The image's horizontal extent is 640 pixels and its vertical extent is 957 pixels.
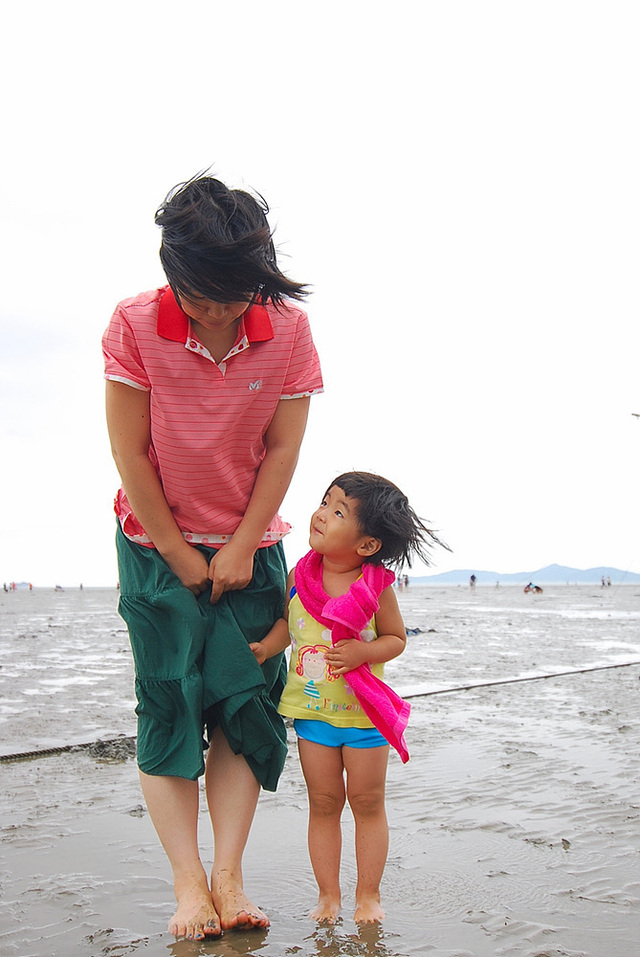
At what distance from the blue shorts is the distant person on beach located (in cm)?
15

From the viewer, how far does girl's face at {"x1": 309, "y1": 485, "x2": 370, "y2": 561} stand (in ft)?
8.43

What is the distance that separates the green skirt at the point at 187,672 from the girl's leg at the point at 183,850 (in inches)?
2.5

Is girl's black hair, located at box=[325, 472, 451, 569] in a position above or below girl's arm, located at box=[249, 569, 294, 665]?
above

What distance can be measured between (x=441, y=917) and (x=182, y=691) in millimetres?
963

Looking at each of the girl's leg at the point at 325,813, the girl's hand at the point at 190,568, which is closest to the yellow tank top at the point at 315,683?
the girl's leg at the point at 325,813

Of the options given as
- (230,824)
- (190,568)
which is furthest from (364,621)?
(230,824)

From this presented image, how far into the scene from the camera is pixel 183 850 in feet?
7.82

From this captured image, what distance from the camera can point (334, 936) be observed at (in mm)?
2293

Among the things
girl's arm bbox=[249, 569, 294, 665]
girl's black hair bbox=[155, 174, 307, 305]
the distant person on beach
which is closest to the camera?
girl's black hair bbox=[155, 174, 307, 305]

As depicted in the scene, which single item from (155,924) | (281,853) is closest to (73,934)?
(155,924)

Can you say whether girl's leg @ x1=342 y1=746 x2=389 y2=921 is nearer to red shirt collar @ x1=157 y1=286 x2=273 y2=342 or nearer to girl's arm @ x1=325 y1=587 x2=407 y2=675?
girl's arm @ x1=325 y1=587 x2=407 y2=675

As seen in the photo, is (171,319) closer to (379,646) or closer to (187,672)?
(187,672)

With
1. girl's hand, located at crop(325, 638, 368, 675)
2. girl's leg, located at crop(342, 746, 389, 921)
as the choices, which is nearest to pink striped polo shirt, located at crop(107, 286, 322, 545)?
girl's hand, located at crop(325, 638, 368, 675)

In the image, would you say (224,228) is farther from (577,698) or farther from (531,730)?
(577,698)
